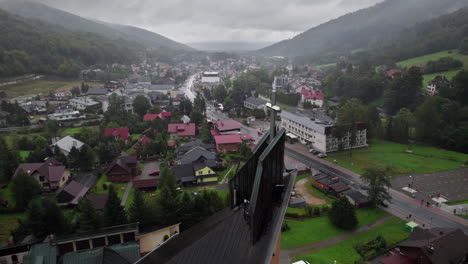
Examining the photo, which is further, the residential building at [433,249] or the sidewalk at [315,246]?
the sidewalk at [315,246]

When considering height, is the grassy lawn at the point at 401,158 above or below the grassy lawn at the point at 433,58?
below

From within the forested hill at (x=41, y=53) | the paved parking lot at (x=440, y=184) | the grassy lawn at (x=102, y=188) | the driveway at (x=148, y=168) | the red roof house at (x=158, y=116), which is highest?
the forested hill at (x=41, y=53)

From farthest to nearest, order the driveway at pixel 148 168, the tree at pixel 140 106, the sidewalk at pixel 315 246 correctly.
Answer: the tree at pixel 140 106 < the driveway at pixel 148 168 < the sidewalk at pixel 315 246

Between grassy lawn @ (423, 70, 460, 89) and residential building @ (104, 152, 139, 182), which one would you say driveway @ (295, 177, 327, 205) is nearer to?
residential building @ (104, 152, 139, 182)

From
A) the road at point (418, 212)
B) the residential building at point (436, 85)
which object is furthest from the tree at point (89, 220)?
the residential building at point (436, 85)

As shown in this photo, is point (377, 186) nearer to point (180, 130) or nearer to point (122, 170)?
point (122, 170)

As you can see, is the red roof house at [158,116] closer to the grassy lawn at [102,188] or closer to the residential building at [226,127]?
the residential building at [226,127]
